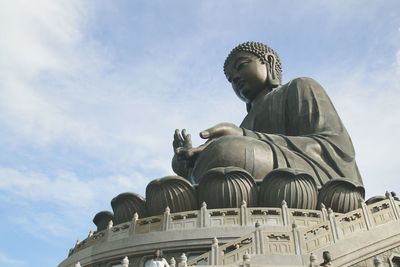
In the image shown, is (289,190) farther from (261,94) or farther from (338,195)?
(261,94)

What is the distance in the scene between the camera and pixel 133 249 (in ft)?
34.8

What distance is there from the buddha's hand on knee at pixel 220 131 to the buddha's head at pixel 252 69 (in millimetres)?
4744

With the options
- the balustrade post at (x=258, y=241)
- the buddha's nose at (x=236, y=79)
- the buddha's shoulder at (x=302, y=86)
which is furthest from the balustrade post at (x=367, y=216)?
the buddha's nose at (x=236, y=79)

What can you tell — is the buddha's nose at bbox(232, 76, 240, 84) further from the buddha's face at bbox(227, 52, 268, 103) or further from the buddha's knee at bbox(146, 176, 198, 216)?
the buddha's knee at bbox(146, 176, 198, 216)

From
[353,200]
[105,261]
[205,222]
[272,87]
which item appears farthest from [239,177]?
[272,87]

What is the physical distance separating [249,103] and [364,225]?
12086mm

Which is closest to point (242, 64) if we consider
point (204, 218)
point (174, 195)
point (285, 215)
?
point (174, 195)

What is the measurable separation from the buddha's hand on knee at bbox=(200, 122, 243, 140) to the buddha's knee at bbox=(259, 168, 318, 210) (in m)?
3.29

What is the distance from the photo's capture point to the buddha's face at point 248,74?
64.1 feet

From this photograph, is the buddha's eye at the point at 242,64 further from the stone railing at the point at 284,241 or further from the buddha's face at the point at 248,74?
the stone railing at the point at 284,241

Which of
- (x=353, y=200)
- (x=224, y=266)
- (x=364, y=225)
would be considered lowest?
(x=224, y=266)

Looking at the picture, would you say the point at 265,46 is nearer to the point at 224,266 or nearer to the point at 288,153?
the point at 288,153

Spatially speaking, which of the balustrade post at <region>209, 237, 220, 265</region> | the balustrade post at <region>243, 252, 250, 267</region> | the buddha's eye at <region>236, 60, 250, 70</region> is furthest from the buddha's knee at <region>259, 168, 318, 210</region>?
the buddha's eye at <region>236, 60, 250, 70</region>

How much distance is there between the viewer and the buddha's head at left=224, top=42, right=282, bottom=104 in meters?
19.6
